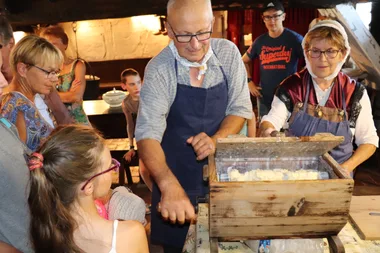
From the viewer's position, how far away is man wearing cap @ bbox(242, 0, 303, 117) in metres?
4.37

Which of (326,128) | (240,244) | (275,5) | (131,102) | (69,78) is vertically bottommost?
(131,102)

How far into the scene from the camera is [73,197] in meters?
1.33

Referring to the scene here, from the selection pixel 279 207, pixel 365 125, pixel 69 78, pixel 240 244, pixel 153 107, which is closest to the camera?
pixel 279 207

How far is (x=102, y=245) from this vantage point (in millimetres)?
1318

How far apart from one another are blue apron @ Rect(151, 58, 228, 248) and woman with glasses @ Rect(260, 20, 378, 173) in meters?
0.30

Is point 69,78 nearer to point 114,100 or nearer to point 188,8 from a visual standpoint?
point 114,100

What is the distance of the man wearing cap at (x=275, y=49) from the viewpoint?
14.3 feet

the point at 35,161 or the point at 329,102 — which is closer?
the point at 35,161

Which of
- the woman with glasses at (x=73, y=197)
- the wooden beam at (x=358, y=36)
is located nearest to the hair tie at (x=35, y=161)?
the woman with glasses at (x=73, y=197)

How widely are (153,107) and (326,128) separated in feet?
3.12

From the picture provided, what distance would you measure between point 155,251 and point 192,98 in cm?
100

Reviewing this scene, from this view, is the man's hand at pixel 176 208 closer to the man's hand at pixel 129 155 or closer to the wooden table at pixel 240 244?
the wooden table at pixel 240 244

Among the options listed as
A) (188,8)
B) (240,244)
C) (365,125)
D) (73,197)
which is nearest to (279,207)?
(240,244)

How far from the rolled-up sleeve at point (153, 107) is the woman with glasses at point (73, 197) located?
1.18 feet
